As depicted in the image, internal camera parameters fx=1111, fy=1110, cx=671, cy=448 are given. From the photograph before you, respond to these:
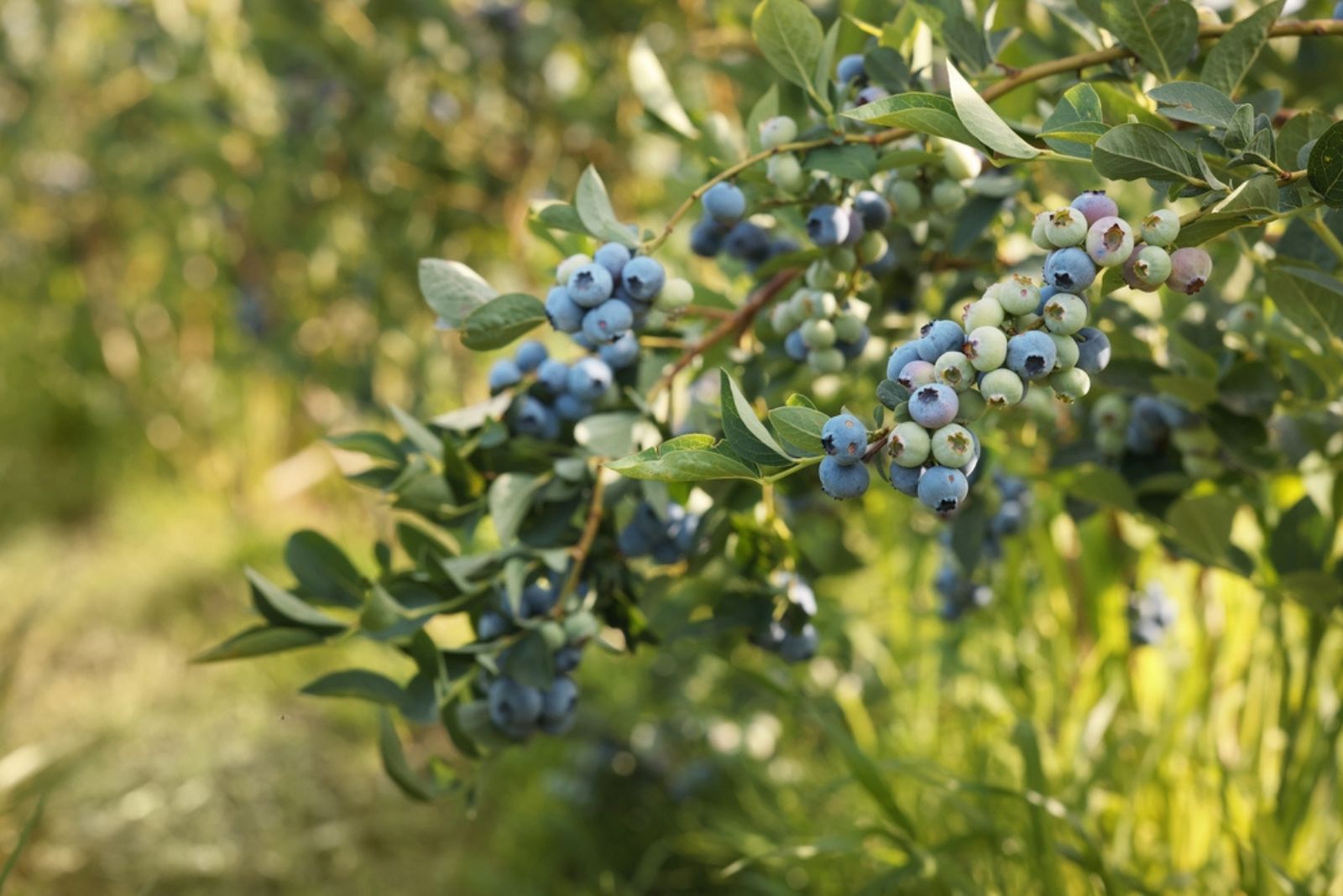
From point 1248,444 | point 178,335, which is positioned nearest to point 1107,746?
point 1248,444

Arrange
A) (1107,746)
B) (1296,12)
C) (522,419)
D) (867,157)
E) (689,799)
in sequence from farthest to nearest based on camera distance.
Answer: (689,799), (1107,746), (1296,12), (522,419), (867,157)

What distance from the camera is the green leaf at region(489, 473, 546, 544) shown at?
2.35 feet

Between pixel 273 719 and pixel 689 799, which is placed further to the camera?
pixel 273 719

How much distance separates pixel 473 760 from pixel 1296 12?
951 mm

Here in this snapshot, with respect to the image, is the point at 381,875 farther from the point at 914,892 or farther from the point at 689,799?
the point at 914,892

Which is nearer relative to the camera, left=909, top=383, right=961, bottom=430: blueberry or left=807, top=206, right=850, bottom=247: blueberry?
left=909, top=383, right=961, bottom=430: blueberry

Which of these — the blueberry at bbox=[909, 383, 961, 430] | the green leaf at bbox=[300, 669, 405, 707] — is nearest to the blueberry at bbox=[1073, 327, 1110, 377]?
the blueberry at bbox=[909, 383, 961, 430]

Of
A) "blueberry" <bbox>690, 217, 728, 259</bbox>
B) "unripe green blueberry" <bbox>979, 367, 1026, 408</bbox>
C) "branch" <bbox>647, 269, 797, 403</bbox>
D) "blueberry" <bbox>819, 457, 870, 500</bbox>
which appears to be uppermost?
"unripe green blueberry" <bbox>979, 367, 1026, 408</bbox>

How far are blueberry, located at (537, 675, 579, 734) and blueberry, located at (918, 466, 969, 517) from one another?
35 centimetres

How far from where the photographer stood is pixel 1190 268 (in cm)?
55

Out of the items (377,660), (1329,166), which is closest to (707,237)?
(1329,166)

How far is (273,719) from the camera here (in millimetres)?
2135

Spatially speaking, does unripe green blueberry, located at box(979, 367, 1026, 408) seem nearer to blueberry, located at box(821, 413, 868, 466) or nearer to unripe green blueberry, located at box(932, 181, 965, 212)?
blueberry, located at box(821, 413, 868, 466)

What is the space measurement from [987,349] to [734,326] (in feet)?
1.10
